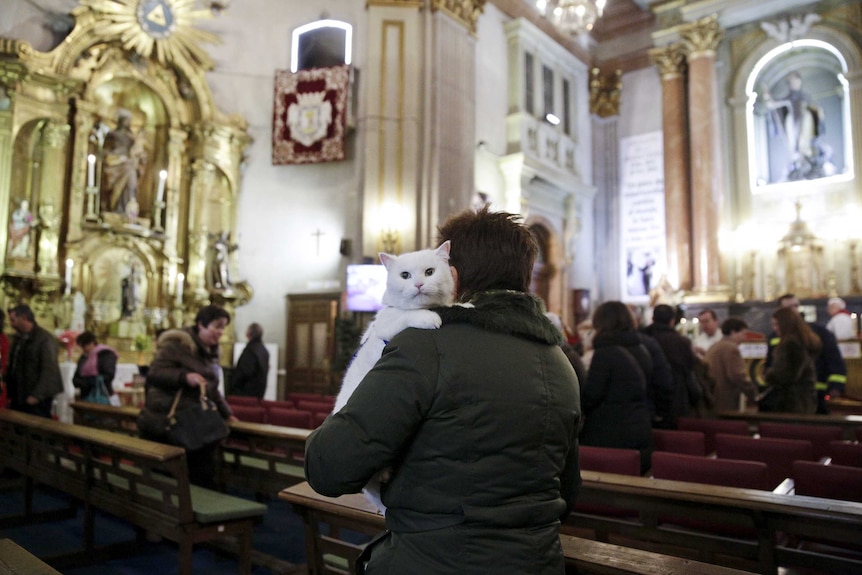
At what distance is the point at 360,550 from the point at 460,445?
1.35 metres

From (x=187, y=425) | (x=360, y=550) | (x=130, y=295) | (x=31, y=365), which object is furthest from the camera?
(x=130, y=295)

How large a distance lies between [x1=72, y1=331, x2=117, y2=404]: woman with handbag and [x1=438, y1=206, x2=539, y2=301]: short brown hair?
241 inches

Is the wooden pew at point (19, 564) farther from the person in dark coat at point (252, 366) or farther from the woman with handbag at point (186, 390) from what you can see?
the person in dark coat at point (252, 366)

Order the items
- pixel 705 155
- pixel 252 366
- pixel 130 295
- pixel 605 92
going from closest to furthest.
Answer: pixel 252 366 < pixel 130 295 < pixel 705 155 < pixel 605 92

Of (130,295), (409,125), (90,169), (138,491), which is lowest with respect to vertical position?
(138,491)

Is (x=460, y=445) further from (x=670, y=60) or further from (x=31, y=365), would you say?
(x=670, y=60)

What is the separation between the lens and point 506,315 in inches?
57.4

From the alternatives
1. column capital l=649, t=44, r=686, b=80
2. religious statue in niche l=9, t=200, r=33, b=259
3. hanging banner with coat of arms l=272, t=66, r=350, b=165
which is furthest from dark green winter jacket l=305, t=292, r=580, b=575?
column capital l=649, t=44, r=686, b=80

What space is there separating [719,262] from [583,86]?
5.29m

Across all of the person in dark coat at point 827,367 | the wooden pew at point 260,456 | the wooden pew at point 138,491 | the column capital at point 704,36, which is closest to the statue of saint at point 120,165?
the wooden pew at point 260,456

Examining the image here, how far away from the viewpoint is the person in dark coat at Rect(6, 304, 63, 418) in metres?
5.45

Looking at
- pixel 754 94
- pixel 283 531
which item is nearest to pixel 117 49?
pixel 283 531

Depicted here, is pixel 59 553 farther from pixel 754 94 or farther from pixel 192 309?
pixel 754 94

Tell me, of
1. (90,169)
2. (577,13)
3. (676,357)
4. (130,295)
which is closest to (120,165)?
(90,169)
